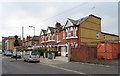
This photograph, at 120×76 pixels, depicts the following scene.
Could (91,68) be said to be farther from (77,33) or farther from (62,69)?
(77,33)

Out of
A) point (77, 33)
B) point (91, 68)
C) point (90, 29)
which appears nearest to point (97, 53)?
point (91, 68)

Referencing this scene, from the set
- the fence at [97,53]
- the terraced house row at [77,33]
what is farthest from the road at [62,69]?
the terraced house row at [77,33]

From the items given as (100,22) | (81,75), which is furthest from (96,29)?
(81,75)

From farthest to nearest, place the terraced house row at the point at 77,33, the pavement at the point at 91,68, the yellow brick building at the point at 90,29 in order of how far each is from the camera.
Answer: the yellow brick building at the point at 90,29 → the terraced house row at the point at 77,33 → the pavement at the point at 91,68

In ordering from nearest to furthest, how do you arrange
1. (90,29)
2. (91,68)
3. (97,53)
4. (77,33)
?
1. (91,68)
2. (97,53)
3. (77,33)
4. (90,29)

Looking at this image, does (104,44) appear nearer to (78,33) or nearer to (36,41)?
(78,33)

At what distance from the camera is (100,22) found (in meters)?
40.2

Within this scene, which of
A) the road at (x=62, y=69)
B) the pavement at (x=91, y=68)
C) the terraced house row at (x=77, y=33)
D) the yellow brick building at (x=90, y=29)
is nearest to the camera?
the road at (x=62, y=69)

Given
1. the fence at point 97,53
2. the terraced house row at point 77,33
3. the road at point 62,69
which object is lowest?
the road at point 62,69

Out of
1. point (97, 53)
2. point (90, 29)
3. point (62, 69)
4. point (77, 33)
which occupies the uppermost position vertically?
point (90, 29)

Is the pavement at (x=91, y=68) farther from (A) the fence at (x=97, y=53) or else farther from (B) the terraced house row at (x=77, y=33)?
(B) the terraced house row at (x=77, y=33)

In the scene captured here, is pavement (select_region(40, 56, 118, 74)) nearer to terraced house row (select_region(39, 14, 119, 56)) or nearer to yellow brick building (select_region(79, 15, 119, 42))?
terraced house row (select_region(39, 14, 119, 56))

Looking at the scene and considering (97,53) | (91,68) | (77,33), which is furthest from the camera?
(77,33)

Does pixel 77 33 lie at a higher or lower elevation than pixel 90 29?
lower
